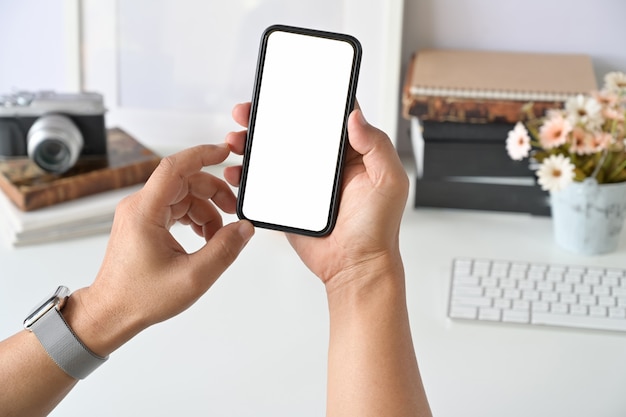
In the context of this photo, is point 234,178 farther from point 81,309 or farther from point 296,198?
point 81,309

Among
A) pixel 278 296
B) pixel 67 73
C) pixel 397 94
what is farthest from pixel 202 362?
pixel 67 73

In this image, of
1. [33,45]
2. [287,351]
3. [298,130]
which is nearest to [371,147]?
[298,130]

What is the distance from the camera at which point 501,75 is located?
3.75ft

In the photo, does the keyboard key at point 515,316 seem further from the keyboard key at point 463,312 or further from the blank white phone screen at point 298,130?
the blank white phone screen at point 298,130

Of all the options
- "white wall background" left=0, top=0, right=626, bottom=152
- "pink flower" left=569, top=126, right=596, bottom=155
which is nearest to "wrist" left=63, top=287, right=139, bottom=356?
"pink flower" left=569, top=126, right=596, bottom=155

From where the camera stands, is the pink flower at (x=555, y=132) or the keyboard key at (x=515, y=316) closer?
the keyboard key at (x=515, y=316)

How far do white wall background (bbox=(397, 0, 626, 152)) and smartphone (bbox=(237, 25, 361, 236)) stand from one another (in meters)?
0.62

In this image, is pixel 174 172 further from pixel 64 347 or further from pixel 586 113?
pixel 586 113

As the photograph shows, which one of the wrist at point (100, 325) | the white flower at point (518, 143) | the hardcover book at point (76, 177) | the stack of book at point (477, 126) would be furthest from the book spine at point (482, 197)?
the wrist at point (100, 325)

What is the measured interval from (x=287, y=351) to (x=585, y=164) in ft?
1.42

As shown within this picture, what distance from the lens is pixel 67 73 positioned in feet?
4.30

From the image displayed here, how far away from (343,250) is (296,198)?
60 millimetres

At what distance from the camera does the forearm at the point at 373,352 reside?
61 cm

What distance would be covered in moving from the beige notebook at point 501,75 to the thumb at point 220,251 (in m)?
0.51
